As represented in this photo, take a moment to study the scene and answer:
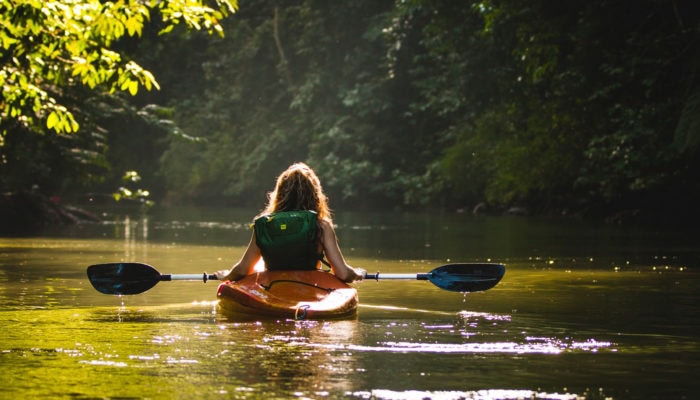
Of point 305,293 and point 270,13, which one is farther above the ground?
point 270,13

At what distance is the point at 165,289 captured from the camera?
43.6ft

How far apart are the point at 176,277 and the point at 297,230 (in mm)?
1388

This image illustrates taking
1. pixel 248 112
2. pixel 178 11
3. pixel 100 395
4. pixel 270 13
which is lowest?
pixel 100 395

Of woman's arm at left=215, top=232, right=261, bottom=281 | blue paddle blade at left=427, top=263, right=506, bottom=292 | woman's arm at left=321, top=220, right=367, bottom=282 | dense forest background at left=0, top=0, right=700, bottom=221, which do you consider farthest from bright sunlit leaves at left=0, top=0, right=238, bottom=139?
dense forest background at left=0, top=0, right=700, bottom=221

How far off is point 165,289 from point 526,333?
4986 millimetres

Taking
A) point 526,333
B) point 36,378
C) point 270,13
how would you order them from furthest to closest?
point 270,13, point 526,333, point 36,378

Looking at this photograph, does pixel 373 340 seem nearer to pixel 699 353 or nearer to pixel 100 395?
pixel 699 353

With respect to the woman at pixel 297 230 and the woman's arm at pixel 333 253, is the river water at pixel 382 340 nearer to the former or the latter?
the woman's arm at pixel 333 253

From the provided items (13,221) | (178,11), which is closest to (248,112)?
(13,221)

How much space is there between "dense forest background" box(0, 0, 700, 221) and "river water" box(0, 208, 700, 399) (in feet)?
31.4

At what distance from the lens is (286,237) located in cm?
1083

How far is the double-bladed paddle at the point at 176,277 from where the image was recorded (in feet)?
37.8

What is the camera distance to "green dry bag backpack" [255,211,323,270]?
10.8m

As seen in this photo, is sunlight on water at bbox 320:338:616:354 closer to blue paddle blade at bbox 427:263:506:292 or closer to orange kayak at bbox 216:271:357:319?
orange kayak at bbox 216:271:357:319
